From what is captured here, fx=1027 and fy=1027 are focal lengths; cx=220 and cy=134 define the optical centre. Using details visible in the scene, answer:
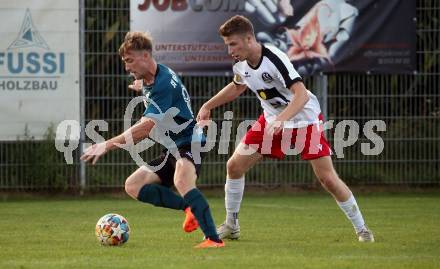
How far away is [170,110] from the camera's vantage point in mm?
8531

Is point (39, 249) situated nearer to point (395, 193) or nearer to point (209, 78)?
point (209, 78)

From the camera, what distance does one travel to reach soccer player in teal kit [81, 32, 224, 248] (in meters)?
8.41

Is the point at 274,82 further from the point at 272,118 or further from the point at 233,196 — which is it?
the point at 233,196

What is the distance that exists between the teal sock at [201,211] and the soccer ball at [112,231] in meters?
0.69

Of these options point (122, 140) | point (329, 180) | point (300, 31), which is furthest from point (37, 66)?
point (122, 140)

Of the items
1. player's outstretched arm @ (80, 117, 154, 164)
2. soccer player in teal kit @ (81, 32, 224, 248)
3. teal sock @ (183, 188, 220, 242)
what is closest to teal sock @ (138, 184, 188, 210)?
soccer player in teal kit @ (81, 32, 224, 248)

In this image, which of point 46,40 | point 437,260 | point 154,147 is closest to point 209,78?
point 154,147

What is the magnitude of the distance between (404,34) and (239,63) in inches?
283

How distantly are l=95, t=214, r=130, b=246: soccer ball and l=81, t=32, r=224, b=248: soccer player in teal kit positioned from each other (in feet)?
0.96

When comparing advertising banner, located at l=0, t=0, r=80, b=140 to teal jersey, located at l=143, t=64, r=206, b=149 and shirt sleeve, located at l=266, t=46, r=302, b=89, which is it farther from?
shirt sleeve, located at l=266, t=46, r=302, b=89

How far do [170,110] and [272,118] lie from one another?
120cm

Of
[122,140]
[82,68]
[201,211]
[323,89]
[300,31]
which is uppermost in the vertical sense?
[300,31]

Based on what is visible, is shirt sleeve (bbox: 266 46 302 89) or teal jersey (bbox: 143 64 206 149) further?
shirt sleeve (bbox: 266 46 302 89)

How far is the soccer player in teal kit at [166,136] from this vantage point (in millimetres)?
8414
